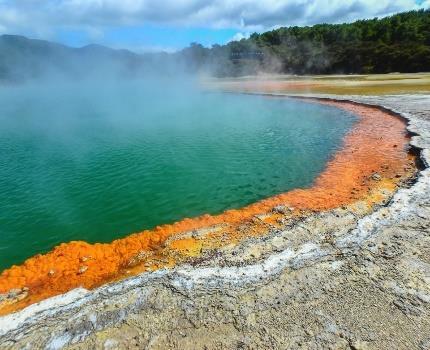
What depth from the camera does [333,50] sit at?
220 feet

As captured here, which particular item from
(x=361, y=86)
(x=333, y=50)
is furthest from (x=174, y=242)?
(x=333, y=50)

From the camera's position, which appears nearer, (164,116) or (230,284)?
(230,284)

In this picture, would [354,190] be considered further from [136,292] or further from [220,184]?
[136,292]

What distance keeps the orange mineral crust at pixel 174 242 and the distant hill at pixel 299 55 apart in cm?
4794

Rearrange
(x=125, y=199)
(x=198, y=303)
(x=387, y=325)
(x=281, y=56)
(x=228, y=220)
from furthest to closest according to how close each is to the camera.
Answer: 1. (x=281, y=56)
2. (x=125, y=199)
3. (x=228, y=220)
4. (x=198, y=303)
5. (x=387, y=325)

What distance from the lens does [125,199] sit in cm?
1077

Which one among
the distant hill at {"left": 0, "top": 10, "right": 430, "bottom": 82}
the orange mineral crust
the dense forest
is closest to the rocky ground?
the orange mineral crust

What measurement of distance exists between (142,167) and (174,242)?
658 cm

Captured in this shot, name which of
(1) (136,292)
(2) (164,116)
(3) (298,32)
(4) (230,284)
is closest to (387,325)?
(4) (230,284)

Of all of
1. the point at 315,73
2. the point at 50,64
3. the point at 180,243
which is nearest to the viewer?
the point at 180,243

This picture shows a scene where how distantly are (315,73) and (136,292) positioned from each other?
213 ft

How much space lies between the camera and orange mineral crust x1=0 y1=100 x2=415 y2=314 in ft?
22.7

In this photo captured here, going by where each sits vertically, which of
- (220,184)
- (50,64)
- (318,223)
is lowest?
(50,64)

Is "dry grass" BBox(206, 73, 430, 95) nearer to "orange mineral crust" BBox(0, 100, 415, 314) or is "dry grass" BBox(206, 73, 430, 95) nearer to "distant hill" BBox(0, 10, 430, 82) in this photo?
"distant hill" BBox(0, 10, 430, 82)
